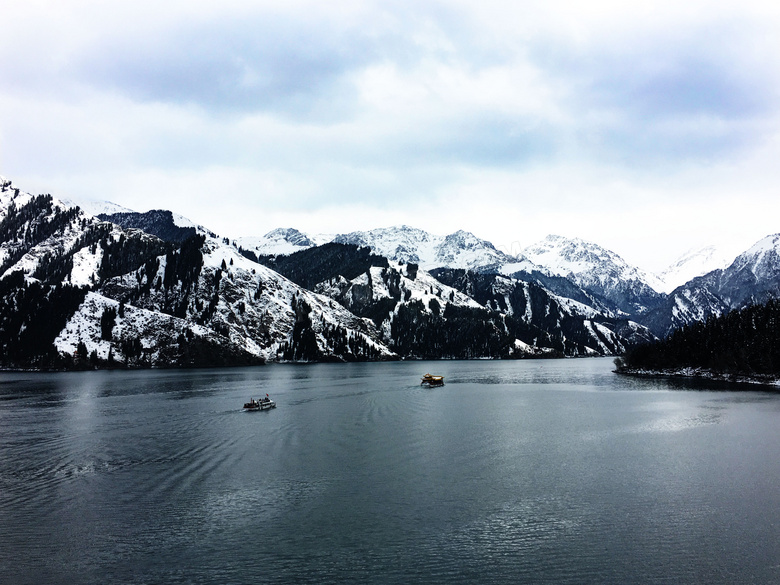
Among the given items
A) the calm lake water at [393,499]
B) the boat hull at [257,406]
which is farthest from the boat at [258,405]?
the calm lake water at [393,499]

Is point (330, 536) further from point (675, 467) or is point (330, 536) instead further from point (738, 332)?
point (738, 332)

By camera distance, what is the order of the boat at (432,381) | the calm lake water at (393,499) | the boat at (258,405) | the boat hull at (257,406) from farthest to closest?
the boat at (432,381), the boat at (258,405), the boat hull at (257,406), the calm lake water at (393,499)

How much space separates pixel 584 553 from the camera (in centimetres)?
3766

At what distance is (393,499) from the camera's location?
164 ft

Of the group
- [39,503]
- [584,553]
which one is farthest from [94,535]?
[584,553]

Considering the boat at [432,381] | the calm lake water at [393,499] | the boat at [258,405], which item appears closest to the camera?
the calm lake water at [393,499]

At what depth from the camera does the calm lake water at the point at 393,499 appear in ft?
118

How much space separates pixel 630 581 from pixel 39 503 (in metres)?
50.7

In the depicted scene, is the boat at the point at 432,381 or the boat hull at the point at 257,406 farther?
the boat at the point at 432,381

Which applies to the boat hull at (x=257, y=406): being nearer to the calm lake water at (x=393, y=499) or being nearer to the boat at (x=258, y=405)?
the boat at (x=258, y=405)

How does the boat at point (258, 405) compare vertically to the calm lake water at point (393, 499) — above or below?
above

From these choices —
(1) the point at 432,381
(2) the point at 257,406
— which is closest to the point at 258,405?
(2) the point at 257,406

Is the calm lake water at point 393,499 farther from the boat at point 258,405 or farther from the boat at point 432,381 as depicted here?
the boat at point 432,381

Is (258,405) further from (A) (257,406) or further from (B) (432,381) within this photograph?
(B) (432,381)
